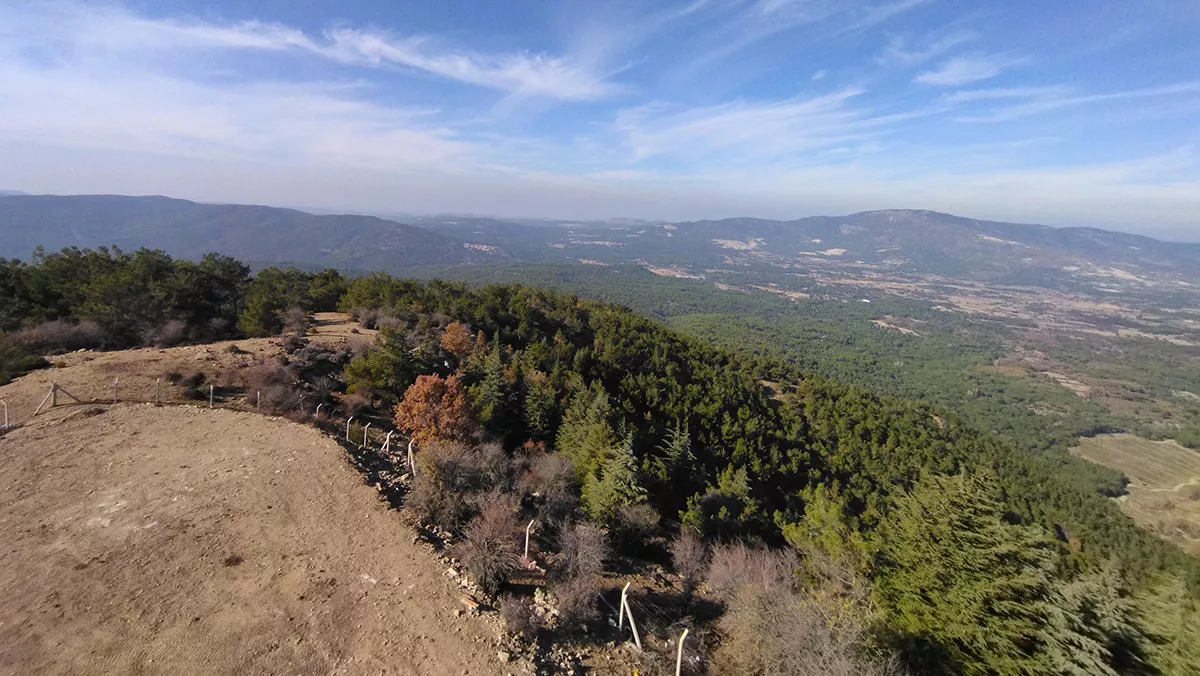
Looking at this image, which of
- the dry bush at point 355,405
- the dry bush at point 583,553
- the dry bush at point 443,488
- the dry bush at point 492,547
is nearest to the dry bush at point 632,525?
the dry bush at point 583,553

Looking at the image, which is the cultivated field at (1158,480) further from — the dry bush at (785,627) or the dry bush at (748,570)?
the dry bush at (785,627)

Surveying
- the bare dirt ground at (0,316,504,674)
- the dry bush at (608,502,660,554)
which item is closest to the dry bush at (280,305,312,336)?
the bare dirt ground at (0,316,504,674)

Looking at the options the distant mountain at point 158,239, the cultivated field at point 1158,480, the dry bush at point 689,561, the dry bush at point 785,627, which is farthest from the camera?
the distant mountain at point 158,239

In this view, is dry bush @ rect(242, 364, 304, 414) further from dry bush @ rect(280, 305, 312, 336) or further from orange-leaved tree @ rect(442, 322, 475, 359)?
orange-leaved tree @ rect(442, 322, 475, 359)

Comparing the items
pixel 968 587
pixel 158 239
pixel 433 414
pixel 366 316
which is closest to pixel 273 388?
pixel 433 414

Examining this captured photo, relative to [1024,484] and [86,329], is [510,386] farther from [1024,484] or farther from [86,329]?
[1024,484]

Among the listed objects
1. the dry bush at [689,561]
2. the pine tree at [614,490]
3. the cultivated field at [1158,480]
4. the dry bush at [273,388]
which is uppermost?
the dry bush at [273,388]

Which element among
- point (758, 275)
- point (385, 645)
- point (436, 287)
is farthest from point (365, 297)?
point (758, 275)
